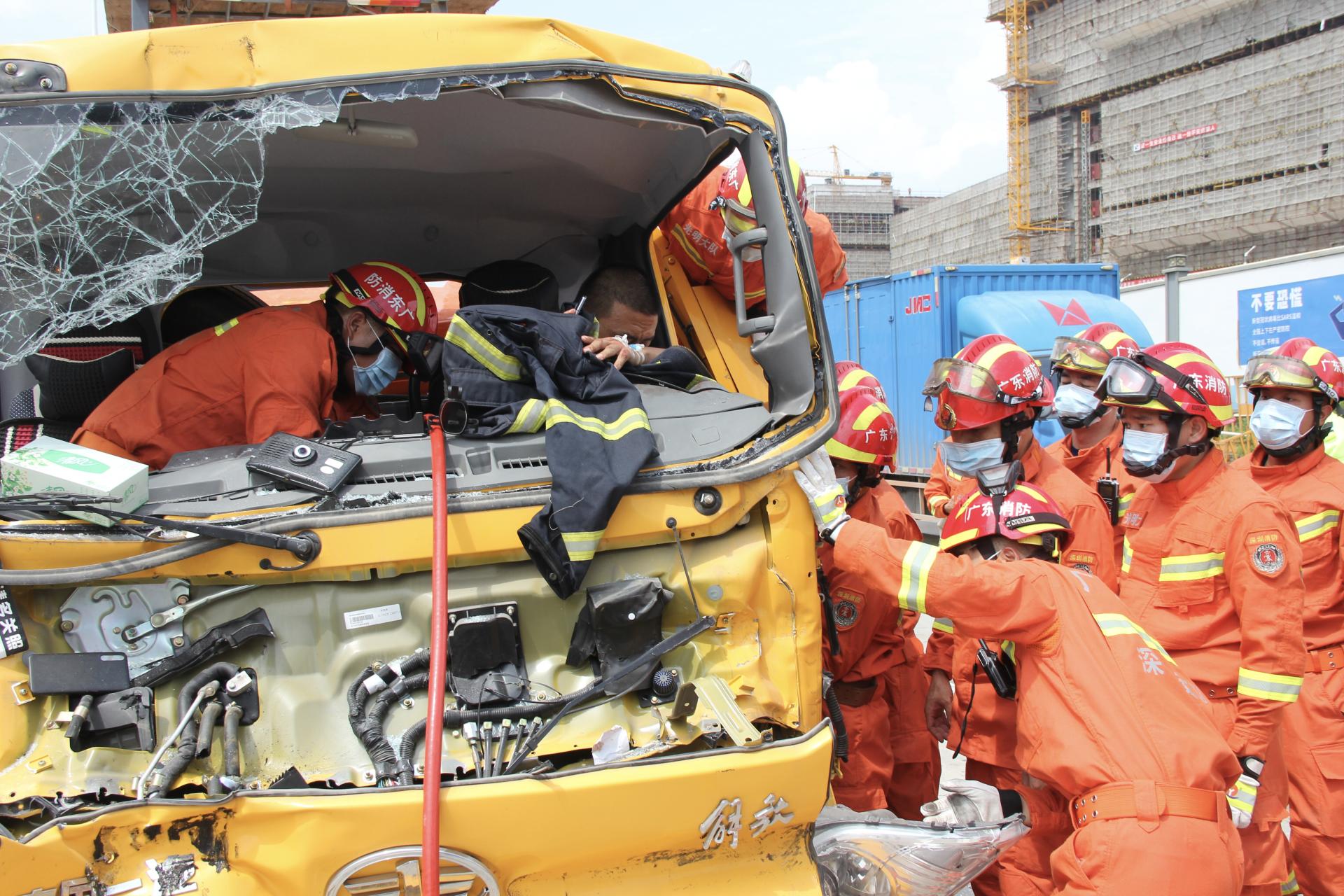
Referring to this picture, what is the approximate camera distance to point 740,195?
2.98m

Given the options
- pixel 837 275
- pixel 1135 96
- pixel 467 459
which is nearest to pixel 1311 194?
pixel 1135 96

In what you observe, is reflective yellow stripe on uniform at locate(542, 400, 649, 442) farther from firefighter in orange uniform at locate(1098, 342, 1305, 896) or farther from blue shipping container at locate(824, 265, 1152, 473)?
blue shipping container at locate(824, 265, 1152, 473)

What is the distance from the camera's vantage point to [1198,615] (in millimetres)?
3156

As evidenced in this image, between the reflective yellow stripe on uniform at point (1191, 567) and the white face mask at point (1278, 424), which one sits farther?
the white face mask at point (1278, 424)

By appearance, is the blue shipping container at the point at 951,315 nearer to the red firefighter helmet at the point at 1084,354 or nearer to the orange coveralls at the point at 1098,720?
the red firefighter helmet at the point at 1084,354

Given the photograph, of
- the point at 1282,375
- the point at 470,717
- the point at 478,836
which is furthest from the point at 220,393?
the point at 1282,375

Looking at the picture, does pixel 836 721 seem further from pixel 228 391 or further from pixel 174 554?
pixel 228 391

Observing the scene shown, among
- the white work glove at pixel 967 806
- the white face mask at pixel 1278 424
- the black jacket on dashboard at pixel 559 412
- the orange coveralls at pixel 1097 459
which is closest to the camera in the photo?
the black jacket on dashboard at pixel 559 412

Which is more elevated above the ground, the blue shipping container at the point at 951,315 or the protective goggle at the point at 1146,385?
the blue shipping container at the point at 951,315

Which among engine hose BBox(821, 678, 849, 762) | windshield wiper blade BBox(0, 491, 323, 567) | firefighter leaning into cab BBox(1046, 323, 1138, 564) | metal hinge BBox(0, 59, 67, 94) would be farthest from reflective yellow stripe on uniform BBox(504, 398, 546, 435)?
firefighter leaning into cab BBox(1046, 323, 1138, 564)

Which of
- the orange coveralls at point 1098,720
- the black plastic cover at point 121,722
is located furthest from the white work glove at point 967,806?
the black plastic cover at point 121,722

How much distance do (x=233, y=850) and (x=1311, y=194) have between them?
32.4 m

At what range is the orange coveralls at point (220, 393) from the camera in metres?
2.74

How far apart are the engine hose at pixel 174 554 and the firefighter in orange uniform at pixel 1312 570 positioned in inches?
125
